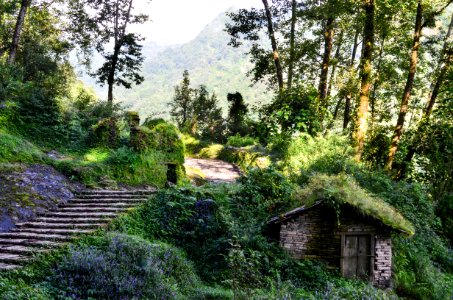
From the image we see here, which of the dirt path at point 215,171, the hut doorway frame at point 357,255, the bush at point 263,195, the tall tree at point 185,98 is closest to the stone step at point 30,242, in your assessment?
the bush at point 263,195

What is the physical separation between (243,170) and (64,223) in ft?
39.2

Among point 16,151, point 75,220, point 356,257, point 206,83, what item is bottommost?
point 356,257

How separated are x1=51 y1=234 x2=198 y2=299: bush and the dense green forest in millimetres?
23

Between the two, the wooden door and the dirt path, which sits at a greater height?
the dirt path

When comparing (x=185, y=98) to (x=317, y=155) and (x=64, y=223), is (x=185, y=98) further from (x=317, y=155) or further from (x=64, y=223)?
(x=64, y=223)

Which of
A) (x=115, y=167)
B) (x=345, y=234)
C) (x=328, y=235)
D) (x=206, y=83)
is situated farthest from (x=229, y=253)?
(x=206, y=83)

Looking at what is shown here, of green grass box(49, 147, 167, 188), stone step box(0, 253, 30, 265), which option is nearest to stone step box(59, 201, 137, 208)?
green grass box(49, 147, 167, 188)

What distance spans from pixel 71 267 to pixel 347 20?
14.3 m

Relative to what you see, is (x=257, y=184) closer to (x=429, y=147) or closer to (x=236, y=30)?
(x=429, y=147)

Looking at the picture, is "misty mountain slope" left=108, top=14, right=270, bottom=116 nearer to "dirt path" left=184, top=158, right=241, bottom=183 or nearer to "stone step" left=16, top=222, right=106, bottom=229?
"dirt path" left=184, top=158, right=241, bottom=183

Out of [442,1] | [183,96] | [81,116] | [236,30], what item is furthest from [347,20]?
[183,96]

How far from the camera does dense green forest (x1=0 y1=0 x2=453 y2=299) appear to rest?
7062 mm

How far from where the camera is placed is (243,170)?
63.4ft

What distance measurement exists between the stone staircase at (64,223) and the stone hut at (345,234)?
397cm
